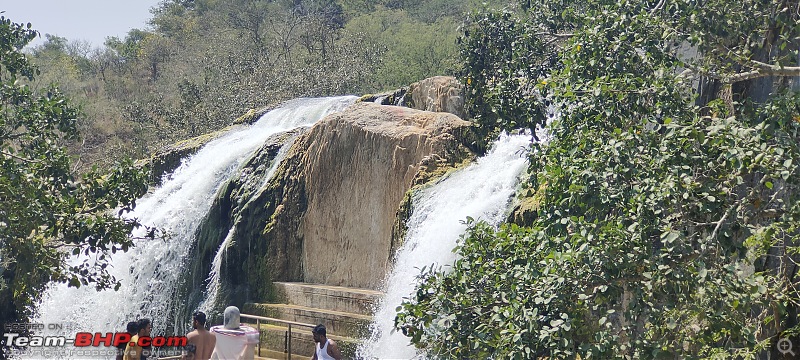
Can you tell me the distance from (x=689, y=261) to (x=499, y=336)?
1.55m

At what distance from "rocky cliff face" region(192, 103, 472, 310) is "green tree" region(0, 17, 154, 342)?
16.0 feet

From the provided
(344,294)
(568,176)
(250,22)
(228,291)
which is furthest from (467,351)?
(250,22)

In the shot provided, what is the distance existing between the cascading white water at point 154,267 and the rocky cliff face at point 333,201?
60 cm

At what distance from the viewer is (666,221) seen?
23.8ft

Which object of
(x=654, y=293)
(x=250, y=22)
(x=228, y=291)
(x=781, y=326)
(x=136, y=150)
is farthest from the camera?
(x=250, y=22)

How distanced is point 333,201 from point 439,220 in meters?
3.69

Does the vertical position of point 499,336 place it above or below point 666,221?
below

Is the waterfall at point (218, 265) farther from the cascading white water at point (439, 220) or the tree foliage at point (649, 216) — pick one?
the tree foliage at point (649, 216)

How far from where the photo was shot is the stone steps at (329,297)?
15648 mm

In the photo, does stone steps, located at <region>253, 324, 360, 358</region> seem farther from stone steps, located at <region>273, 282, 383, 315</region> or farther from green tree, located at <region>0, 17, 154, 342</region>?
green tree, located at <region>0, 17, 154, 342</region>

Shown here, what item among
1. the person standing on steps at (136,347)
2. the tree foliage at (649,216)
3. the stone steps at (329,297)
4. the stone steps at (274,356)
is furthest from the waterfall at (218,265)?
the tree foliage at (649,216)

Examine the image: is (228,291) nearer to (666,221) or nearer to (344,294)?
(344,294)

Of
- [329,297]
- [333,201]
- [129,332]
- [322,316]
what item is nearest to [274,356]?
[322,316]

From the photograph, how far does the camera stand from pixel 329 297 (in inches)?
651
